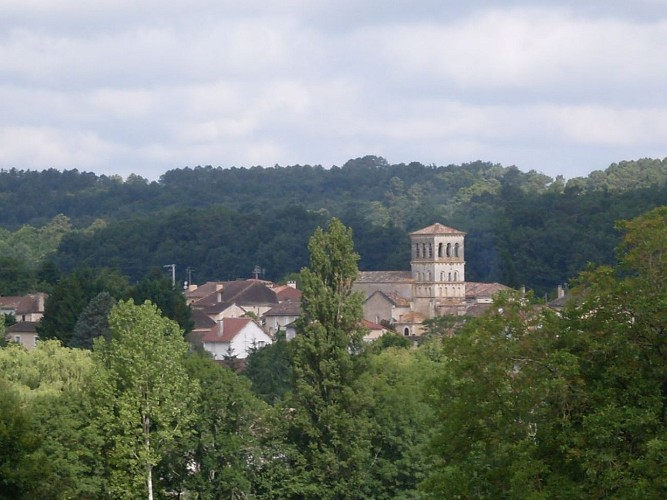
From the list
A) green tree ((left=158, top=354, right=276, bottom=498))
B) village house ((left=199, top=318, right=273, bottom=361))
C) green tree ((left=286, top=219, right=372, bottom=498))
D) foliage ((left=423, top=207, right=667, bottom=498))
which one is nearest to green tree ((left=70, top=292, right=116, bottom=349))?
village house ((left=199, top=318, right=273, bottom=361))

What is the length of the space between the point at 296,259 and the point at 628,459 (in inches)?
5907

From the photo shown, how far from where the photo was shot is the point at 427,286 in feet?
399

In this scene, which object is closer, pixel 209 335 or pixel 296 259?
pixel 209 335

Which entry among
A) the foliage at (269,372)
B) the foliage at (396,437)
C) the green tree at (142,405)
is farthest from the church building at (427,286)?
the green tree at (142,405)

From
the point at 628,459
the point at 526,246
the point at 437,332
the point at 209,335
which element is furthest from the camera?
the point at 526,246

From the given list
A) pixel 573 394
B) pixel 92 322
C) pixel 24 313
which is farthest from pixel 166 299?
pixel 573 394

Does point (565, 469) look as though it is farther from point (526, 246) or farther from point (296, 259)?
point (296, 259)

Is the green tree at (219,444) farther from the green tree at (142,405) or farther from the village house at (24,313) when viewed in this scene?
the village house at (24,313)

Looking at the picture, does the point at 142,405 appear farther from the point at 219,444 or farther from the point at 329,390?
the point at 329,390

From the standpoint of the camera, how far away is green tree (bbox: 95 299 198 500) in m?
43.4

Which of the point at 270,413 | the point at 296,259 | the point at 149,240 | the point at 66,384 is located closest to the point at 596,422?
the point at 270,413

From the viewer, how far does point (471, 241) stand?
159 meters

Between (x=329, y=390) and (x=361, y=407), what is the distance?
0.90 m

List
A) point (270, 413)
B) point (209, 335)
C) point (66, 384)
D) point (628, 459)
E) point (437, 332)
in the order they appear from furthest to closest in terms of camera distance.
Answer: point (209, 335) < point (437, 332) < point (66, 384) < point (270, 413) < point (628, 459)
